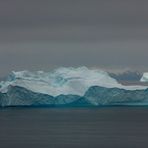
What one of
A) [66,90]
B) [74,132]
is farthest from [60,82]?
[74,132]

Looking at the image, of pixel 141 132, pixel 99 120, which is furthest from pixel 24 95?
pixel 141 132

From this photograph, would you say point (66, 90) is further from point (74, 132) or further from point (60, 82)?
point (74, 132)

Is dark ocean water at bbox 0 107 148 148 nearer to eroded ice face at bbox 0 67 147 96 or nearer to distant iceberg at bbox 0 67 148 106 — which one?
distant iceberg at bbox 0 67 148 106

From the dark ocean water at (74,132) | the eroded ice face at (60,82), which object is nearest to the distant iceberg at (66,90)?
the eroded ice face at (60,82)

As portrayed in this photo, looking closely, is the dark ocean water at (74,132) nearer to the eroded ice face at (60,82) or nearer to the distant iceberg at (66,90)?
the distant iceberg at (66,90)

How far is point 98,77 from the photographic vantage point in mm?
124938

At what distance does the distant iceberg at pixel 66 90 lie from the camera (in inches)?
4429

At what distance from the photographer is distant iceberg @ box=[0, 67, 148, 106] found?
112 meters

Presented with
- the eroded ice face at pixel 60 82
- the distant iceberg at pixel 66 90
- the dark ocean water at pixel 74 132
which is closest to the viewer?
the dark ocean water at pixel 74 132

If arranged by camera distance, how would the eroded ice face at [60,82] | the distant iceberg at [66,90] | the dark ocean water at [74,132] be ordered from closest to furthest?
the dark ocean water at [74,132]
the distant iceberg at [66,90]
the eroded ice face at [60,82]

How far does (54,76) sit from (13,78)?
12.2 m

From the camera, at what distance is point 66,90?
116 meters

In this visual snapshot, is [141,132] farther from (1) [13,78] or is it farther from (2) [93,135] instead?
(1) [13,78]

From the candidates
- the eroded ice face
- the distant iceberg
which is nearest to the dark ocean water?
the distant iceberg
